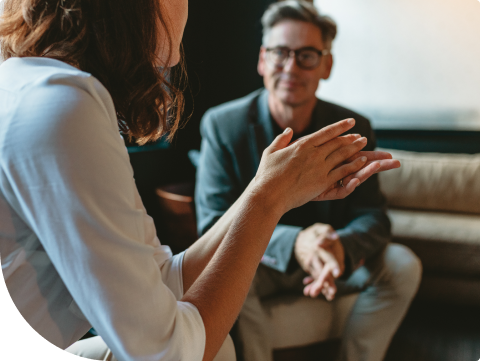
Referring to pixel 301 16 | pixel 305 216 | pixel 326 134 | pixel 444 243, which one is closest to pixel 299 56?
pixel 301 16

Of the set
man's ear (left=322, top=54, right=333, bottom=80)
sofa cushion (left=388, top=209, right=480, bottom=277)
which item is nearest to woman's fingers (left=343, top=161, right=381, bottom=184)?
man's ear (left=322, top=54, right=333, bottom=80)

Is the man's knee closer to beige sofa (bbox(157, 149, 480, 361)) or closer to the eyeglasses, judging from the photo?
beige sofa (bbox(157, 149, 480, 361))

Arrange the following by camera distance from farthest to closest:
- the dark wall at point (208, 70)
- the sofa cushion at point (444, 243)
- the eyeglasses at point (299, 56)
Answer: the dark wall at point (208, 70) < the sofa cushion at point (444, 243) < the eyeglasses at point (299, 56)

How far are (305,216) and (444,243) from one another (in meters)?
0.96

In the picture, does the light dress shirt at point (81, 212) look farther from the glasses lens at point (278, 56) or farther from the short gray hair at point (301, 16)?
the short gray hair at point (301, 16)

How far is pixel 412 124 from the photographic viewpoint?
2.88 m

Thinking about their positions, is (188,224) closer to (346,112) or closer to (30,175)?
(346,112)

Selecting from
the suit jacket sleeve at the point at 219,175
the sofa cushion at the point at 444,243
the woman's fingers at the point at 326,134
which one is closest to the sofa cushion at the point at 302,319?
the suit jacket sleeve at the point at 219,175

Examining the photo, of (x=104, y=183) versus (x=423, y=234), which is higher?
(x=104, y=183)

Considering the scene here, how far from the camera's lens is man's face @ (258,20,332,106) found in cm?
153

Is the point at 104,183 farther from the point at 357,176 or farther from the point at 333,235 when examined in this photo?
the point at 333,235

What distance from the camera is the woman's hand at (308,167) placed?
0.68 metres

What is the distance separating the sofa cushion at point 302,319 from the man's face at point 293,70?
74 centimetres

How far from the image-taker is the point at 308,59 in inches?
62.4
